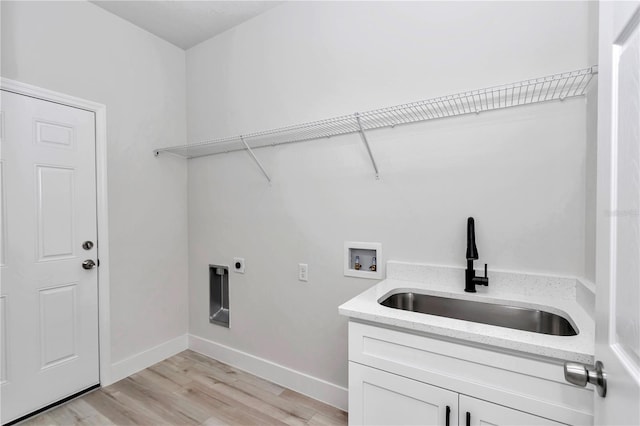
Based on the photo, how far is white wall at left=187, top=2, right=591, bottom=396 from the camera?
1.44 m

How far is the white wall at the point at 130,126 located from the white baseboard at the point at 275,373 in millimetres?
336

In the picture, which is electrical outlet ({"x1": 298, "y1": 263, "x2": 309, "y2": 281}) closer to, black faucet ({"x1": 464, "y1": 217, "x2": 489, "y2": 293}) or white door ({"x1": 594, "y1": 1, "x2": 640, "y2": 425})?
black faucet ({"x1": 464, "y1": 217, "x2": 489, "y2": 293})

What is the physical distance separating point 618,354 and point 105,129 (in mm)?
2891

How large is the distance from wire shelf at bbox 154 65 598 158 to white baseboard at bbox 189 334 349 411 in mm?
1660

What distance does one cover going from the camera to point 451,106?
1624 millimetres

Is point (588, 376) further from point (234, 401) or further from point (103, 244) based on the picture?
point (103, 244)

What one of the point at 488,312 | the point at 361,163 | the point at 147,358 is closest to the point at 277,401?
the point at 147,358

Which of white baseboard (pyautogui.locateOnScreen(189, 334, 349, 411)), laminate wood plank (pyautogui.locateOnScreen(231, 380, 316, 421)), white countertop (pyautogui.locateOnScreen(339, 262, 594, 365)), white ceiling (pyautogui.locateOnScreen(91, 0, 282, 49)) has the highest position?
white ceiling (pyautogui.locateOnScreen(91, 0, 282, 49))

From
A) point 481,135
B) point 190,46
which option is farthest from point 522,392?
point 190,46

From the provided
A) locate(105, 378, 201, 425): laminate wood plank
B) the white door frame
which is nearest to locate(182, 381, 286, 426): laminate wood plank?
locate(105, 378, 201, 425): laminate wood plank

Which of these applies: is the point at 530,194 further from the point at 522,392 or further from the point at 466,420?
the point at 466,420

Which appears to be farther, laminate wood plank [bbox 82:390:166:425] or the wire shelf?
laminate wood plank [bbox 82:390:166:425]

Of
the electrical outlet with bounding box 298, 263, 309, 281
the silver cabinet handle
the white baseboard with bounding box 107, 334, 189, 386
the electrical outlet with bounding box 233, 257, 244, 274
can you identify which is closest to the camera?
the silver cabinet handle

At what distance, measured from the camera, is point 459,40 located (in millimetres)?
1622
